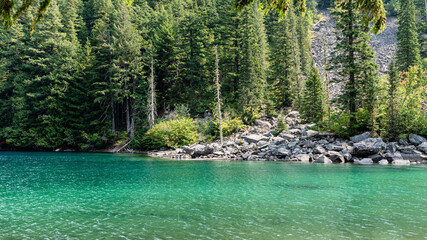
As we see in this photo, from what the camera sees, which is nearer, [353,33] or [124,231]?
[124,231]

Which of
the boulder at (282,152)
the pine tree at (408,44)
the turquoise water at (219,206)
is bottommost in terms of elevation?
the turquoise water at (219,206)

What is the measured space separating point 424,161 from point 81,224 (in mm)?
26088

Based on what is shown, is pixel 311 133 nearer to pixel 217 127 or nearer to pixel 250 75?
pixel 217 127

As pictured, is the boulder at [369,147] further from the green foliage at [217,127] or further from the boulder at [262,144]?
the green foliage at [217,127]

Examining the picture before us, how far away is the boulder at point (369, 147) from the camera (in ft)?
80.1

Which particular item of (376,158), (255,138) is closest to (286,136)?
(255,138)

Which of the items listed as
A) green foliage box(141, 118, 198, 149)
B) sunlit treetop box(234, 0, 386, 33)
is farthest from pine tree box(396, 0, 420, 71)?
sunlit treetop box(234, 0, 386, 33)

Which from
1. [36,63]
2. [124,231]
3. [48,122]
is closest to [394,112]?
[124,231]

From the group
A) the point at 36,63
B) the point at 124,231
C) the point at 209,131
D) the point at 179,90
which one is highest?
the point at 36,63

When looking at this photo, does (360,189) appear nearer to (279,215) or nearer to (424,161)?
(279,215)

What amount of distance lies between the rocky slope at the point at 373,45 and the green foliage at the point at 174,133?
27973mm

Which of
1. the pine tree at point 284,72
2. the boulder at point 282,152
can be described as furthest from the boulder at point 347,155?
the pine tree at point 284,72

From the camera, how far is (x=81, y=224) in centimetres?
917

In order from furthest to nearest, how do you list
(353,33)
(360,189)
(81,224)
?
(353,33), (360,189), (81,224)
